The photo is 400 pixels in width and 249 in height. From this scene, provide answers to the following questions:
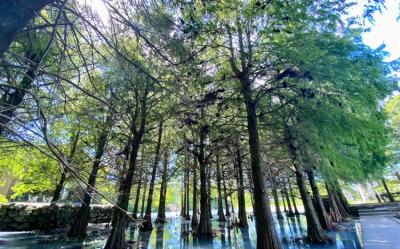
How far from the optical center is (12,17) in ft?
4.05

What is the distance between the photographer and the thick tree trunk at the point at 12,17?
1.21 meters

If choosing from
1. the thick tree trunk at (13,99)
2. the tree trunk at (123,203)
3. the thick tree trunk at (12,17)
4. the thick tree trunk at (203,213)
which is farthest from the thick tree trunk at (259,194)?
the thick tree trunk at (12,17)

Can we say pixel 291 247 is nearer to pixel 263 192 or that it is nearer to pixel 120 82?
pixel 263 192

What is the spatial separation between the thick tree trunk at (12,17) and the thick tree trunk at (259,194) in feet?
21.6

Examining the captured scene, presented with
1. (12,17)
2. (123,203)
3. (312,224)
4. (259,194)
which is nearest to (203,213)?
(123,203)

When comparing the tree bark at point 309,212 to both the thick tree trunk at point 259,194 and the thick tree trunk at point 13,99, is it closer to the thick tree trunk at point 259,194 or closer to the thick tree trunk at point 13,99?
the thick tree trunk at point 259,194

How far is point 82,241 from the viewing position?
9.99m

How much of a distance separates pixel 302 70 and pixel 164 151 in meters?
10.6

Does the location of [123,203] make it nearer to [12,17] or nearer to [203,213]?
[203,213]

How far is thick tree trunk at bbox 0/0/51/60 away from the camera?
3.98 ft

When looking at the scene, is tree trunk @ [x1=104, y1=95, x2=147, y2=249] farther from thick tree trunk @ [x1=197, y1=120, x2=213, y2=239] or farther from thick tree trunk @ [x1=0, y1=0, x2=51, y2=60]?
thick tree trunk @ [x1=0, y1=0, x2=51, y2=60]

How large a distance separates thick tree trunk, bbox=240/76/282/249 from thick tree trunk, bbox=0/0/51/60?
657 cm

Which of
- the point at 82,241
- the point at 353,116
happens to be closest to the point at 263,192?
the point at 353,116

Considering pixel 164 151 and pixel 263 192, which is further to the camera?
pixel 164 151
